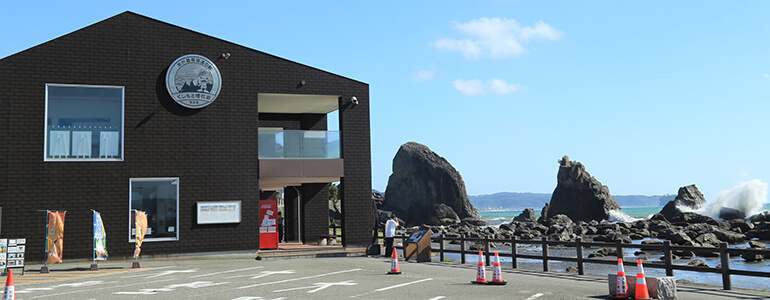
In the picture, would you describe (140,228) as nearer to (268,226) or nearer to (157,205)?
(157,205)

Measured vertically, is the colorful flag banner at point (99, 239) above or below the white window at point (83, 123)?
below

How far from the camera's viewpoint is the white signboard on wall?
20.8 m

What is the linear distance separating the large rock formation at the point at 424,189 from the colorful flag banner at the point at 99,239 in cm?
7597

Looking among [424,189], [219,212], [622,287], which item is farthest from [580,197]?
[622,287]

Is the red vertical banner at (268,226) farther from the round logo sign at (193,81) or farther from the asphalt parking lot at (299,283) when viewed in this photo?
the round logo sign at (193,81)

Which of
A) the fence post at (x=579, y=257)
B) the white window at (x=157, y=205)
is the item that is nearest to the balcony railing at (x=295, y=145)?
the white window at (x=157, y=205)

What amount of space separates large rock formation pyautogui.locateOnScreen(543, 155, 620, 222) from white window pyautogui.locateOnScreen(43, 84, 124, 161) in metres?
73.0

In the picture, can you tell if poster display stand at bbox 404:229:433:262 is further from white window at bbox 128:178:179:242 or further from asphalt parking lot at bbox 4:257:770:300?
white window at bbox 128:178:179:242

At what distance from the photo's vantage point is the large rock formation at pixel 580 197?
8362cm

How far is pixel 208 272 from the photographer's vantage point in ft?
53.4

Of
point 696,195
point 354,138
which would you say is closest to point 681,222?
point 696,195

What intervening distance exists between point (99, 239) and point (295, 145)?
722 centimetres

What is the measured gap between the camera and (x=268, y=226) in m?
23.2

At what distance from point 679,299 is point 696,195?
258ft
